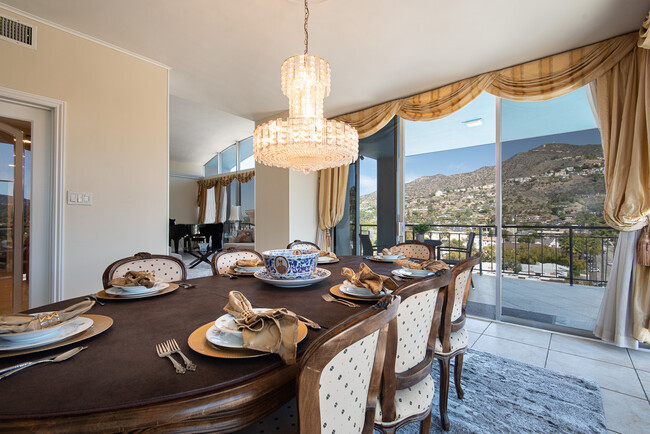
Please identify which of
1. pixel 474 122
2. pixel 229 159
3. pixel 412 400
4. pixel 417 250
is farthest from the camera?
pixel 229 159

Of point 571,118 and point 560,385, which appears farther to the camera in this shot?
point 571,118

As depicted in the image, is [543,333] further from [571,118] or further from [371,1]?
[371,1]

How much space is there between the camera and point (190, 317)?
969 millimetres

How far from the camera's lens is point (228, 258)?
2.02m

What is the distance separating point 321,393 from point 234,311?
0.40 meters

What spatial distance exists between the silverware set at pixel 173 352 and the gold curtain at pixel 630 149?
3.22 meters

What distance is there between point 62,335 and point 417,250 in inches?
94.6

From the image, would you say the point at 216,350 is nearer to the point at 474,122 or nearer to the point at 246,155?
the point at 474,122

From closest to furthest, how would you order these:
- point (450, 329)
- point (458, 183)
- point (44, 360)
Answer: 1. point (44, 360)
2. point (450, 329)
3. point (458, 183)

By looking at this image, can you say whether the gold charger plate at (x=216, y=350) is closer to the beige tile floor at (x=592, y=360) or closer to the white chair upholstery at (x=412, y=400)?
the white chair upholstery at (x=412, y=400)

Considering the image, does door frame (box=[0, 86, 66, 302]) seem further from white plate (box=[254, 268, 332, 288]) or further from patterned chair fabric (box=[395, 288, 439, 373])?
patterned chair fabric (box=[395, 288, 439, 373])

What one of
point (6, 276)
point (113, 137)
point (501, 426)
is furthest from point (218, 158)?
point (501, 426)

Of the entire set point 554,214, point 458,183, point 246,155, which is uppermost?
point 246,155

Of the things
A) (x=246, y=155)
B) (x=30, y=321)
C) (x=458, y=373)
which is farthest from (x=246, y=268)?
(x=246, y=155)
